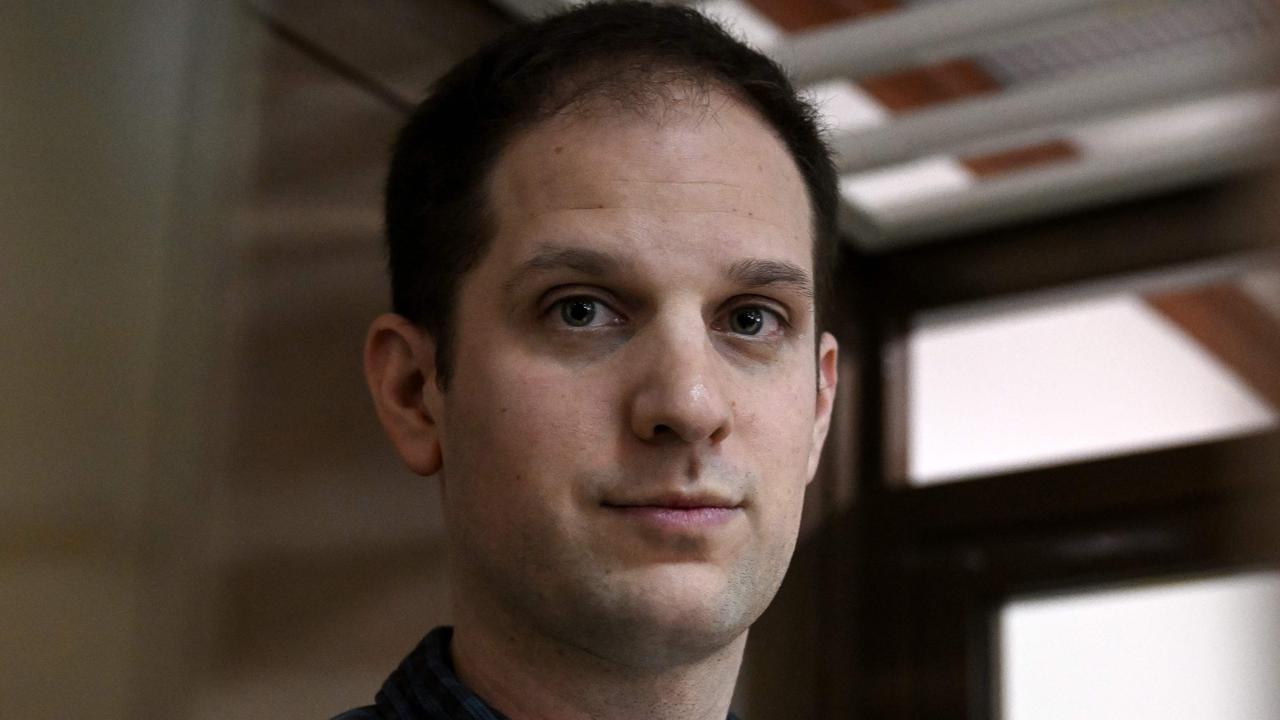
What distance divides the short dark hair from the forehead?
0.08ft

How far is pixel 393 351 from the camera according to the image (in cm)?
150

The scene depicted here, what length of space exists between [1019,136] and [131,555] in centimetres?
179

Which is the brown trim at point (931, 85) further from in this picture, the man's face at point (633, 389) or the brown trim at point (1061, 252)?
the man's face at point (633, 389)

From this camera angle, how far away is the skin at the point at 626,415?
1239 millimetres

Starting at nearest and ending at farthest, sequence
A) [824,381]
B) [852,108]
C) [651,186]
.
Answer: [651,186] < [824,381] < [852,108]

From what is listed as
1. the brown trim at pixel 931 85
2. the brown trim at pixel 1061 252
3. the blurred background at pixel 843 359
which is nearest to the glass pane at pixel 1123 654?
the blurred background at pixel 843 359

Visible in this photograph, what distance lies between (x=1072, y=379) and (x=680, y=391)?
246 centimetres

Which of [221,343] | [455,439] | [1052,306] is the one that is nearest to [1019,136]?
[1052,306]

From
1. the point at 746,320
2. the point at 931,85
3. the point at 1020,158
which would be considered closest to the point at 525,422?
the point at 746,320

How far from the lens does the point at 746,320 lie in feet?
4.42

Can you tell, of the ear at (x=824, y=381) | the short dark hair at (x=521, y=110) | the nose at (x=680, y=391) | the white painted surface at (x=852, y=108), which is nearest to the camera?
the nose at (x=680, y=391)

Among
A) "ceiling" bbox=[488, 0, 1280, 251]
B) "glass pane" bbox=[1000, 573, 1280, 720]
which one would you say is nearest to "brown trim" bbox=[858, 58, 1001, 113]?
"ceiling" bbox=[488, 0, 1280, 251]

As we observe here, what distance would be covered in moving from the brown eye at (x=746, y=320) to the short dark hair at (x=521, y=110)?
164 millimetres

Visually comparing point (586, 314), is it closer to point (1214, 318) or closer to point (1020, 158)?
point (1020, 158)
